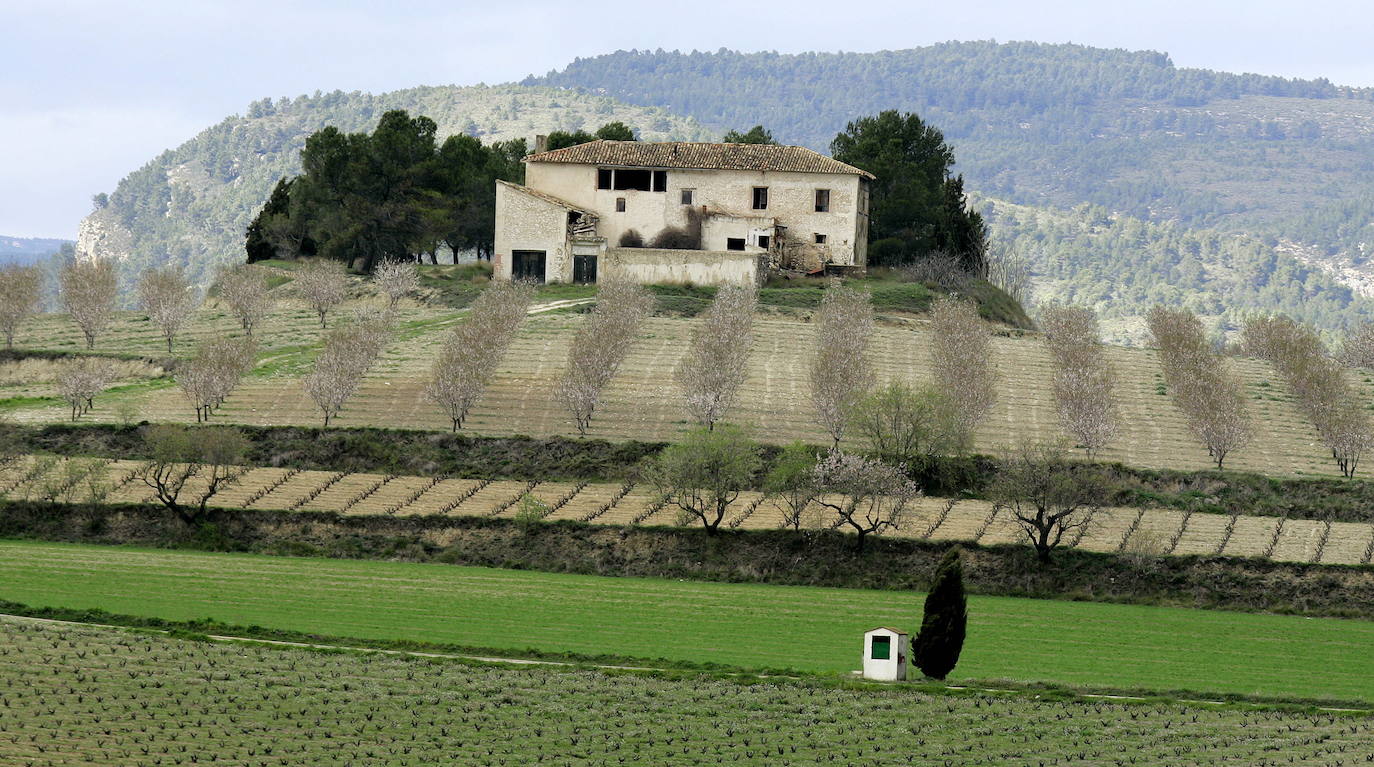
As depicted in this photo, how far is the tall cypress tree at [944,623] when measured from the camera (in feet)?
133

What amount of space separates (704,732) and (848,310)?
5460 centimetres

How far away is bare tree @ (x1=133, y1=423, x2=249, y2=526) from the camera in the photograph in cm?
6216

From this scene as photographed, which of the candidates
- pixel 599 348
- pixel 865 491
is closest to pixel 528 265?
pixel 599 348

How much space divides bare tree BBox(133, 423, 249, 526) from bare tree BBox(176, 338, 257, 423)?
6.70 meters

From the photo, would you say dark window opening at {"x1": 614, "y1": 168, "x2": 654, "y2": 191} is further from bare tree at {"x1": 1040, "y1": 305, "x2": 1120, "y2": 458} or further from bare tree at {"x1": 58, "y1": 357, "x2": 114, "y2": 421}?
bare tree at {"x1": 58, "y1": 357, "x2": 114, "y2": 421}

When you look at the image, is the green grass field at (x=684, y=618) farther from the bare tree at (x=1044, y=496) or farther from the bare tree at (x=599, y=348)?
the bare tree at (x=599, y=348)

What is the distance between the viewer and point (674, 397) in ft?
264

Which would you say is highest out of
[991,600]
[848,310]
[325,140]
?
[325,140]

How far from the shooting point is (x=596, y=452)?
7031cm

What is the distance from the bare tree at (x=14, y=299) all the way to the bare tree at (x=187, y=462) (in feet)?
100

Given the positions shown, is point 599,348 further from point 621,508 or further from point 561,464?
point 621,508

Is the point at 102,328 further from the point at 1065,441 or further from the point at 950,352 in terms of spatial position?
the point at 1065,441

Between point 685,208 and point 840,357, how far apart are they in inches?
953

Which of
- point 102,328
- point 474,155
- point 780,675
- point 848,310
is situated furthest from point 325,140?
point 780,675
